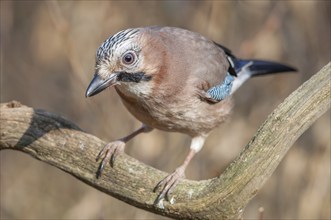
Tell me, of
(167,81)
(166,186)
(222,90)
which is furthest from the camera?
(222,90)

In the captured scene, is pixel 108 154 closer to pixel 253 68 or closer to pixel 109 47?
pixel 109 47

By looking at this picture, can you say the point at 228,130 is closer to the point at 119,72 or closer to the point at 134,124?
the point at 134,124

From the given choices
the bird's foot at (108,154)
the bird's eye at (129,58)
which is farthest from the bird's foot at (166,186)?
the bird's eye at (129,58)

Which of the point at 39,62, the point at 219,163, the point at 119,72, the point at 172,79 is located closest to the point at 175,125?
the point at 172,79

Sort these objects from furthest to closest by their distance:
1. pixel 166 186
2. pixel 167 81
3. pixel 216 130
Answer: pixel 216 130 → pixel 167 81 → pixel 166 186

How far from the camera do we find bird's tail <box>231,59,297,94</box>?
6.10m

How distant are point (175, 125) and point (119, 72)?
740 mm

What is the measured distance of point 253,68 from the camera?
6223 mm

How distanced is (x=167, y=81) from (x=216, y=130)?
7.52ft

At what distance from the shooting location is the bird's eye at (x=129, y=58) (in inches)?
183

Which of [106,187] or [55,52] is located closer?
[106,187]

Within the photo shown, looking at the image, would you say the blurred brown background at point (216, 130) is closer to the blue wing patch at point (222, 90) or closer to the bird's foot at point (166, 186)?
the blue wing patch at point (222, 90)

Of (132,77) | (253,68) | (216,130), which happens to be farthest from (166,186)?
(216,130)

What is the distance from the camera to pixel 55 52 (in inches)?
368
